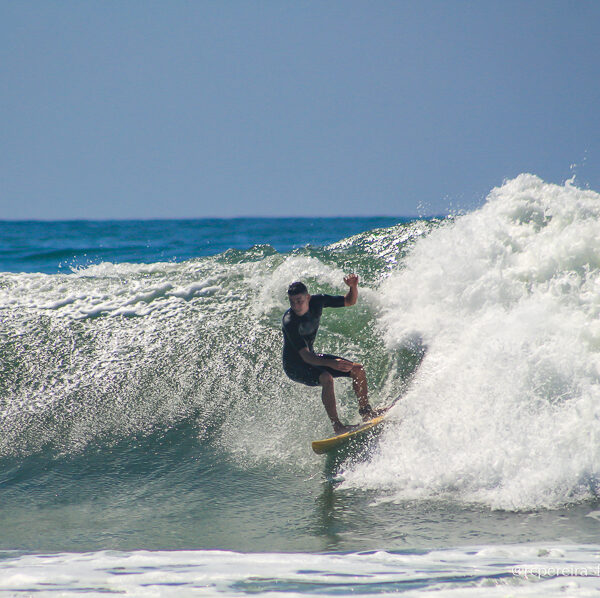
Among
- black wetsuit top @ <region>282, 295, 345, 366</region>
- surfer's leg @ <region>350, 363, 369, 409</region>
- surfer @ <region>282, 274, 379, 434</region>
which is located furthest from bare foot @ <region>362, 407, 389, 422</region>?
black wetsuit top @ <region>282, 295, 345, 366</region>

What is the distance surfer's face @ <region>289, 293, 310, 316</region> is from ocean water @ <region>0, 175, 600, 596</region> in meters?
1.26

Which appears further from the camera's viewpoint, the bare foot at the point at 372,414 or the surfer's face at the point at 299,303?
the bare foot at the point at 372,414

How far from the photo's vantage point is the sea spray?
4918mm

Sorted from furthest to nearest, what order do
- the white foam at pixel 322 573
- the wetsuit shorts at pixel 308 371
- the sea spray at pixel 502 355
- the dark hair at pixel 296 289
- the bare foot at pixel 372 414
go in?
the bare foot at pixel 372 414 → the wetsuit shorts at pixel 308 371 → the dark hair at pixel 296 289 → the sea spray at pixel 502 355 → the white foam at pixel 322 573

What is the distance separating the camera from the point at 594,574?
3.36 metres

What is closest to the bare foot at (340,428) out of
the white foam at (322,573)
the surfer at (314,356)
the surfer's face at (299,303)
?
the surfer at (314,356)

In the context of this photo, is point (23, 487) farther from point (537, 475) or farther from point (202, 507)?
point (537, 475)

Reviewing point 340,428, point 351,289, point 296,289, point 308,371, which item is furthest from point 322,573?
point 351,289

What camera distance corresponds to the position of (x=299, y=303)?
5645 millimetres

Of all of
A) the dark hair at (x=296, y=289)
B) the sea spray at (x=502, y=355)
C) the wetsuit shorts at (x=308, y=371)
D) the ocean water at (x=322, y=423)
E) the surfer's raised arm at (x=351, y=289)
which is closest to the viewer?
the ocean water at (x=322, y=423)

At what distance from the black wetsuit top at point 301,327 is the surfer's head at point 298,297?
56 mm

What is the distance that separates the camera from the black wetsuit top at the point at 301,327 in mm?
5757

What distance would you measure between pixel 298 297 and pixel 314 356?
21.9 inches

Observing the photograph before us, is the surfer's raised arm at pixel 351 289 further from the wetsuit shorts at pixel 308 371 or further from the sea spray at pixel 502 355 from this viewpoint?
the sea spray at pixel 502 355
